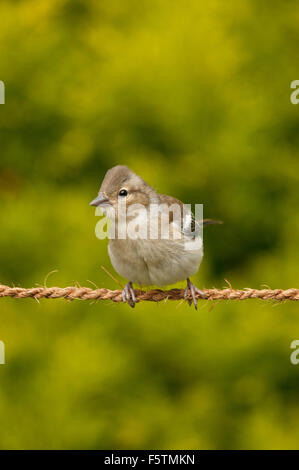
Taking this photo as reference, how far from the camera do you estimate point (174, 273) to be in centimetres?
236

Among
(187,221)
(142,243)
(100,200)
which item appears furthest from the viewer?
(187,221)

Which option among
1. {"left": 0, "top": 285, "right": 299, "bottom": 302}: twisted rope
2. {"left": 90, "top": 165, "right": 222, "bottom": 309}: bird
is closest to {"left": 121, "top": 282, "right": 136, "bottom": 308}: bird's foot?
{"left": 90, "top": 165, "right": 222, "bottom": 309}: bird

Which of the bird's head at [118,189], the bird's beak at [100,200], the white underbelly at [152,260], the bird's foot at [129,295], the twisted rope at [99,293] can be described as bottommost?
the twisted rope at [99,293]

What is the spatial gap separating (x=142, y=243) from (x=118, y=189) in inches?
9.4

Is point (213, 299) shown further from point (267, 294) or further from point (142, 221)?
point (142, 221)

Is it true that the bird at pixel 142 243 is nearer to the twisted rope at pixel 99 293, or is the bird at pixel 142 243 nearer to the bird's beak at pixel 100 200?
the bird's beak at pixel 100 200

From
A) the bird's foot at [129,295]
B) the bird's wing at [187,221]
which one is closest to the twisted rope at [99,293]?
the bird's foot at [129,295]

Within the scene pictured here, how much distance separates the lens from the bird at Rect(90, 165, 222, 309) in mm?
2285

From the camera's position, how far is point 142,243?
7.64ft

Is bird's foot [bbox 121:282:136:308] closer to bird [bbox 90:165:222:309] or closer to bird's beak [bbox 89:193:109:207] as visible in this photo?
bird [bbox 90:165:222:309]

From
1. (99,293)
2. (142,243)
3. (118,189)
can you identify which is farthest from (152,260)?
(99,293)

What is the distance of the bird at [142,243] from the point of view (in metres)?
2.29

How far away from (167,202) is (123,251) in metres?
0.37

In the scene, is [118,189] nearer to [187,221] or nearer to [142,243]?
[142,243]
